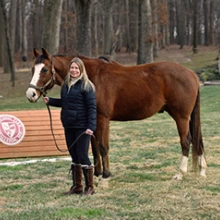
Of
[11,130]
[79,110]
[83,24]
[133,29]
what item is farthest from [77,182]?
[133,29]

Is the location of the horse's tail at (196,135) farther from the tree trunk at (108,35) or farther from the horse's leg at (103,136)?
the tree trunk at (108,35)

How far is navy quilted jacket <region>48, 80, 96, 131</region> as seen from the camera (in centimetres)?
659

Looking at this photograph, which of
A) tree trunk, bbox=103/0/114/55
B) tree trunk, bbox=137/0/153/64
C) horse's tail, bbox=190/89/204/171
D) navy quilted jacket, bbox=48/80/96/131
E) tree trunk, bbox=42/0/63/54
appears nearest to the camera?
navy quilted jacket, bbox=48/80/96/131

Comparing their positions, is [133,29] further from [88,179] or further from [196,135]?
[88,179]

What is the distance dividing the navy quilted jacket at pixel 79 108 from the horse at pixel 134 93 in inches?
24.9

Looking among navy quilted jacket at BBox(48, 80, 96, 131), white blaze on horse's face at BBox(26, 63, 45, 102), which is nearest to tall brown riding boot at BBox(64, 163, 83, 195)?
navy quilted jacket at BBox(48, 80, 96, 131)

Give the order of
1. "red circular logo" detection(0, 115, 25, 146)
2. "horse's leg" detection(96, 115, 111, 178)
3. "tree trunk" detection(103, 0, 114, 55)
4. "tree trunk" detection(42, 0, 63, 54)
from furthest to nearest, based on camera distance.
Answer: "tree trunk" detection(103, 0, 114, 55) < "tree trunk" detection(42, 0, 63, 54) < "red circular logo" detection(0, 115, 25, 146) < "horse's leg" detection(96, 115, 111, 178)

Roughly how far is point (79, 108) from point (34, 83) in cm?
83

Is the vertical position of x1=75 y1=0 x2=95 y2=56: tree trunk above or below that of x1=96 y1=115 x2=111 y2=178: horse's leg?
above

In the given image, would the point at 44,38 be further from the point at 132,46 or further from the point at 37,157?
the point at 132,46

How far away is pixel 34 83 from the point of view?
6988 millimetres

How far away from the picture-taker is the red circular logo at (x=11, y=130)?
9.93m

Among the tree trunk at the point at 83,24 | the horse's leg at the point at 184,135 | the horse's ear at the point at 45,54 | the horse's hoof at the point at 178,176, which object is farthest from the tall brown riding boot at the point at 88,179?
the tree trunk at the point at 83,24

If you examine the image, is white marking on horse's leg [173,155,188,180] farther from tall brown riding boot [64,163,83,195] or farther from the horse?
tall brown riding boot [64,163,83,195]
